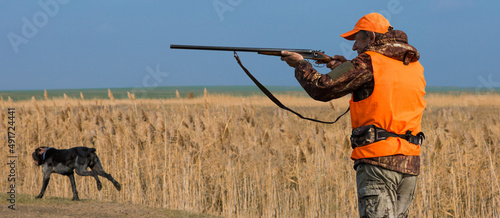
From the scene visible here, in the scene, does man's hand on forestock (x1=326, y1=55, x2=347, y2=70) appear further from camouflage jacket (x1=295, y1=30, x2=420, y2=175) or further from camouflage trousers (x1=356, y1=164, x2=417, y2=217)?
camouflage trousers (x1=356, y1=164, x2=417, y2=217)

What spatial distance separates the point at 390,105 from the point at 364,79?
26cm

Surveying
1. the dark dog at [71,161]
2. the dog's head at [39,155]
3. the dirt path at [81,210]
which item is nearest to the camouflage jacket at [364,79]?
the dirt path at [81,210]

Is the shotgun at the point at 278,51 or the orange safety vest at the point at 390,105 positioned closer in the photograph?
the orange safety vest at the point at 390,105

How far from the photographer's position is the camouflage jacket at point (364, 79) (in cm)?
347

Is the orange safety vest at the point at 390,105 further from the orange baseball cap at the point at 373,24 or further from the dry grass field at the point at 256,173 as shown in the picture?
the dry grass field at the point at 256,173

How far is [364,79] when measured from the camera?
11.4 feet

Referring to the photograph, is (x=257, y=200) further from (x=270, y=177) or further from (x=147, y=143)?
(x=147, y=143)

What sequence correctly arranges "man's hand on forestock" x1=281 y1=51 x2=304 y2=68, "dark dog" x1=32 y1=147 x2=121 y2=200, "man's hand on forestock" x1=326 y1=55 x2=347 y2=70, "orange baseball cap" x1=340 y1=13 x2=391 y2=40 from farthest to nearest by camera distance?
"dark dog" x1=32 y1=147 x2=121 y2=200 → "man's hand on forestock" x1=326 y1=55 x2=347 y2=70 → "man's hand on forestock" x1=281 y1=51 x2=304 y2=68 → "orange baseball cap" x1=340 y1=13 x2=391 y2=40

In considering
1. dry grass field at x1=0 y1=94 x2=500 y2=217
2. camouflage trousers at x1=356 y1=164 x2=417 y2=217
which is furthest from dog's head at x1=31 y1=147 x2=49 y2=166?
camouflage trousers at x1=356 y1=164 x2=417 y2=217

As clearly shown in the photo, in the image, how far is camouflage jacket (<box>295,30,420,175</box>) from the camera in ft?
11.4

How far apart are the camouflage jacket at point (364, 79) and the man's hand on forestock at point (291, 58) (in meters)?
A: 0.22

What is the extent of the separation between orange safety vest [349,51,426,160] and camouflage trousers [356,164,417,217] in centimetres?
12

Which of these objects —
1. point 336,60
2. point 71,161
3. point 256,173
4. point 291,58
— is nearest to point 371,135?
point 291,58

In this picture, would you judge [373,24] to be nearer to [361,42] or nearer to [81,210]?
[361,42]
